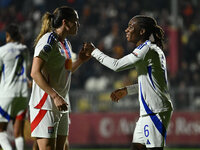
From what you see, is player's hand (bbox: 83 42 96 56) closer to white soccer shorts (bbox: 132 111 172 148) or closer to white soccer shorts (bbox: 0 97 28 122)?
white soccer shorts (bbox: 132 111 172 148)

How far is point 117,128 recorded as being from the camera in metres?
13.8

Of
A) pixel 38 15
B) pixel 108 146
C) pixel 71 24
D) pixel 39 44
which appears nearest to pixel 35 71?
pixel 39 44

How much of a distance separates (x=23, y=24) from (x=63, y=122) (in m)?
12.5

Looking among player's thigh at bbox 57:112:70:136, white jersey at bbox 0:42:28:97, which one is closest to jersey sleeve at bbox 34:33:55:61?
player's thigh at bbox 57:112:70:136

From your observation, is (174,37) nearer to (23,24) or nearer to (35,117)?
(23,24)

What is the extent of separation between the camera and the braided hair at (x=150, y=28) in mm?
5725

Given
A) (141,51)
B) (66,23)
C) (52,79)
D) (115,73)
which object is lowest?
(52,79)

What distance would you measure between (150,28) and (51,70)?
3.98 feet

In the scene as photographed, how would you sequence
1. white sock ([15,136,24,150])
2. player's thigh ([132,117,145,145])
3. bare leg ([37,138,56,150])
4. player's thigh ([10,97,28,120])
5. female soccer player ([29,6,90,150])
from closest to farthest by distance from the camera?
female soccer player ([29,6,90,150]) → bare leg ([37,138,56,150]) → player's thigh ([132,117,145,145]) → white sock ([15,136,24,150]) → player's thigh ([10,97,28,120])

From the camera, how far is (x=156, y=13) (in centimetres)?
1819

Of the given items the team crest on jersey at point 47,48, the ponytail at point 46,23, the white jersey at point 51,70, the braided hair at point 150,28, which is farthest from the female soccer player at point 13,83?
the braided hair at point 150,28

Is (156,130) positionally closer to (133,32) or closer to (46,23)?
(133,32)

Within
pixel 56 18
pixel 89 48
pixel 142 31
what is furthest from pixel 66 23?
pixel 142 31

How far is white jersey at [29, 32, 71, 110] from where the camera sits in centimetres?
564
